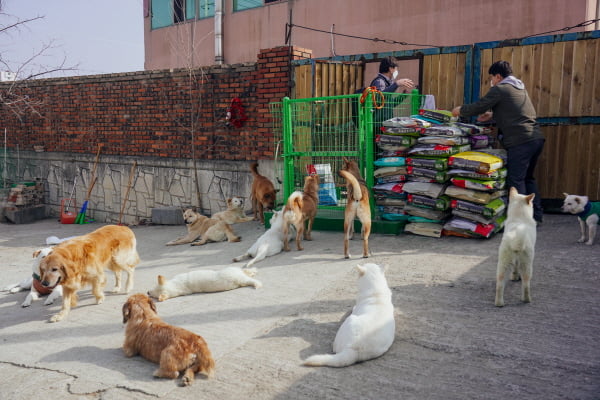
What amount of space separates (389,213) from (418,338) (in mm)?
3168

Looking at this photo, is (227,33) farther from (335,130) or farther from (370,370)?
(370,370)

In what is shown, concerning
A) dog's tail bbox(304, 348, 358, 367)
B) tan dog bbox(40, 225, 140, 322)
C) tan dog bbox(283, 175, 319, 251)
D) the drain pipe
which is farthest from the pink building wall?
dog's tail bbox(304, 348, 358, 367)

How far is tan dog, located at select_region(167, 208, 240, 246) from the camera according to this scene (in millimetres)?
7613

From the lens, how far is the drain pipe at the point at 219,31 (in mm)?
15859

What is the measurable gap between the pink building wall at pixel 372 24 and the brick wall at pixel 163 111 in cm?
141

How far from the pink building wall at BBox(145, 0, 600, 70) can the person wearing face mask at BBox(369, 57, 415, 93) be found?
4.61m

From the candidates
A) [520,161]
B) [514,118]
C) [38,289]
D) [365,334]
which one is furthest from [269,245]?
[514,118]

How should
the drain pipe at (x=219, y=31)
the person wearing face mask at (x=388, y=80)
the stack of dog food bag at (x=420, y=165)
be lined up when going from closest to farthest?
the stack of dog food bag at (x=420, y=165), the person wearing face mask at (x=388, y=80), the drain pipe at (x=219, y=31)

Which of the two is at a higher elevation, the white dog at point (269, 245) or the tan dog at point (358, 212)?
the tan dog at point (358, 212)

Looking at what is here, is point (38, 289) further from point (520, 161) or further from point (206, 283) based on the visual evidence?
point (520, 161)

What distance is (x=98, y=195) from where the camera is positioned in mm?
12711

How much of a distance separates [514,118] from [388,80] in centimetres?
201

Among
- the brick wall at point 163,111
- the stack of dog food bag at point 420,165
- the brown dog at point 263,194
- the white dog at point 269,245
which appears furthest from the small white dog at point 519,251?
the brick wall at point 163,111

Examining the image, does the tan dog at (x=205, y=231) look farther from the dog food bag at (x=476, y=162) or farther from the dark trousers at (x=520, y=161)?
the dark trousers at (x=520, y=161)
